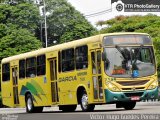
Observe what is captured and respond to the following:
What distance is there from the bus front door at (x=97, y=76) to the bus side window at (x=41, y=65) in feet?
15.3

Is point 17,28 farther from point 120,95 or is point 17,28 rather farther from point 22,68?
point 120,95

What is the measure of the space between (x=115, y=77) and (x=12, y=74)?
10132 millimetres

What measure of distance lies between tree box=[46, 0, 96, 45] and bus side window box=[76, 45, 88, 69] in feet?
155

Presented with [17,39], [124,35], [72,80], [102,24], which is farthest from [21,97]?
[102,24]

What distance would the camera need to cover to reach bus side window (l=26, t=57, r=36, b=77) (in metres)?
28.4

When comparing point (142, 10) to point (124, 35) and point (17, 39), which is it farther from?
point (124, 35)

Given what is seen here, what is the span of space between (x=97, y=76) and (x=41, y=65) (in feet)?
17.7

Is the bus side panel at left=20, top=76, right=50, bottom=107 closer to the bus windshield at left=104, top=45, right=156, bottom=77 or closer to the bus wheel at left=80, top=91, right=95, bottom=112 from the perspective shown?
the bus wheel at left=80, top=91, right=95, bottom=112

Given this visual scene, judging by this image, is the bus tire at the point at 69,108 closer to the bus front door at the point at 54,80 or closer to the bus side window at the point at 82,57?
the bus front door at the point at 54,80

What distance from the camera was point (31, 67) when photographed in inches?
1125

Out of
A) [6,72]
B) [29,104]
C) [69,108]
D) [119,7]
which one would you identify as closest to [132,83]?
[69,108]

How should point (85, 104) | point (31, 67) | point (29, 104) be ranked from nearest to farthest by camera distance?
point (85, 104) < point (31, 67) < point (29, 104)

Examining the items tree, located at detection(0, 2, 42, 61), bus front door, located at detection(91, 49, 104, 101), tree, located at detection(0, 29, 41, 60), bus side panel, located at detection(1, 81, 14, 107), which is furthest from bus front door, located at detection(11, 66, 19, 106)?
tree, located at detection(0, 29, 41, 60)

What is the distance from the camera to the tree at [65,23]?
72.1m
